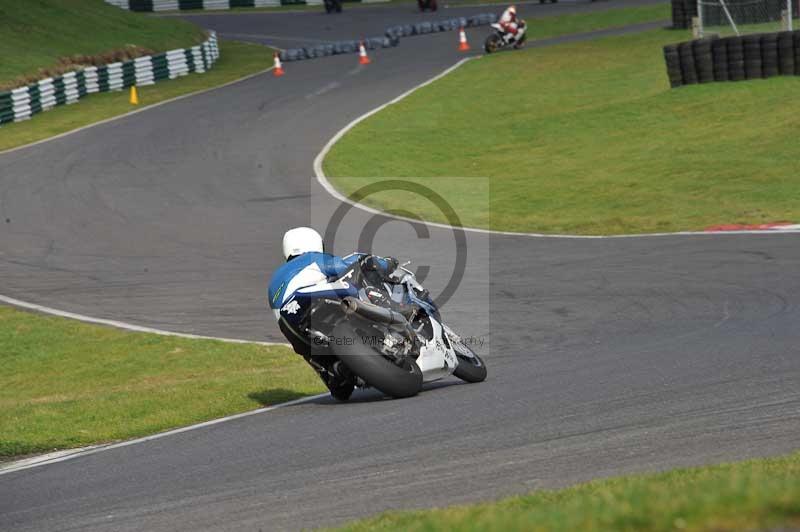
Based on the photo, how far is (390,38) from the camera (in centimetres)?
4547

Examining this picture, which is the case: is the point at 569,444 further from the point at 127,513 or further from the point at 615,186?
the point at 615,186

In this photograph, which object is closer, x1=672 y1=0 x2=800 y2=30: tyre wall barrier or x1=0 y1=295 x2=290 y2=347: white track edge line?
x1=0 y1=295 x2=290 y2=347: white track edge line

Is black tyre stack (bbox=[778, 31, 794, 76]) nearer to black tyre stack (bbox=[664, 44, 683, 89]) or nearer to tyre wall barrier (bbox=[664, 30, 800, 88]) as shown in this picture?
tyre wall barrier (bbox=[664, 30, 800, 88])

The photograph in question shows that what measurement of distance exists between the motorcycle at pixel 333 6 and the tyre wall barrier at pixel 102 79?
1315cm

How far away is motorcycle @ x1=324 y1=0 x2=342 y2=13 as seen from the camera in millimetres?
57669

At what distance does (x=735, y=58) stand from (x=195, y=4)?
40.9 meters

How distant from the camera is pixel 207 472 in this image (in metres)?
7.86

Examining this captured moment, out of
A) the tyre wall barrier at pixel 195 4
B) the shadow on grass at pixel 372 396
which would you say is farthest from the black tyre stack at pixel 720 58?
the tyre wall barrier at pixel 195 4

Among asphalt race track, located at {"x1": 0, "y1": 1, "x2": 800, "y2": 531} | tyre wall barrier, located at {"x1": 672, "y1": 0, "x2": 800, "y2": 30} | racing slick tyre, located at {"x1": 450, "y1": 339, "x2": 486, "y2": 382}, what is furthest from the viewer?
tyre wall barrier, located at {"x1": 672, "y1": 0, "x2": 800, "y2": 30}

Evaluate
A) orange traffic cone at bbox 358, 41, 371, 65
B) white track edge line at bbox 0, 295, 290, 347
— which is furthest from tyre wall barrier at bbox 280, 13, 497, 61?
white track edge line at bbox 0, 295, 290, 347

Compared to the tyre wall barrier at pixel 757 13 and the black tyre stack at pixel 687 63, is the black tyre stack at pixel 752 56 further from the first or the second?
the tyre wall barrier at pixel 757 13

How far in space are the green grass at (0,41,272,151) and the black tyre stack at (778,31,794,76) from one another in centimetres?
1789

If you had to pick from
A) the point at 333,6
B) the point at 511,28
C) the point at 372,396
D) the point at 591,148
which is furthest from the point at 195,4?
the point at 372,396

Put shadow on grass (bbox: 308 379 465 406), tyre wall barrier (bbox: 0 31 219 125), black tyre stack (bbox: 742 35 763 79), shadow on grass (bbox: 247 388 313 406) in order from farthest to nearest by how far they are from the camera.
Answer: tyre wall barrier (bbox: 0 31 219 125) → black tyre stack (bbox: 742 35 763 79) → shadow on grass (bbox: 247 388 313 406) → shadow on grass (bbox: 308 379 465 406)
